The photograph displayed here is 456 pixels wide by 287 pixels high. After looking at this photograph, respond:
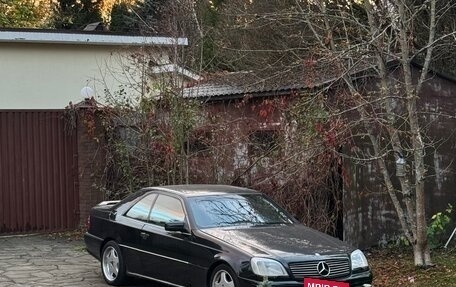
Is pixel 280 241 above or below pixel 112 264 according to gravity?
above

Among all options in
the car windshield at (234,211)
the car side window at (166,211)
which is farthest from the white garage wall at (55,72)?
the car windshield at (234,211)

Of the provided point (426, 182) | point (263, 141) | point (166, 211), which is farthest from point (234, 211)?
point (426, 182)

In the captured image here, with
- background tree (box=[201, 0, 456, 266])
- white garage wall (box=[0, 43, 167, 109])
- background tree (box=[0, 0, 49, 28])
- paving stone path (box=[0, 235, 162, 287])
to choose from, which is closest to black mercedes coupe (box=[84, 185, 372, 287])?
paving stone path (box=[0, 235, 162, 287])

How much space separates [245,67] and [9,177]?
885 centimetres

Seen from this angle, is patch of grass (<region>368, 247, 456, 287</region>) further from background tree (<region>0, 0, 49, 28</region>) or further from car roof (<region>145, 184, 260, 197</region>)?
background tree (<region>0, 0, 49, 28</region>)

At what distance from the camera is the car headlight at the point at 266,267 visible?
7.35 m

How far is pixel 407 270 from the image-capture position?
33.8 feet

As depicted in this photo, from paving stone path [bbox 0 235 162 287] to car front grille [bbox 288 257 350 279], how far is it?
2.71 m

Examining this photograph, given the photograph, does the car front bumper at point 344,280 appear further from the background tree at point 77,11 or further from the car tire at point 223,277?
the background tree at point 77,11

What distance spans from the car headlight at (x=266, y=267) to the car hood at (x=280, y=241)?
95 mm

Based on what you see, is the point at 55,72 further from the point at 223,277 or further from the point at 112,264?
the point at 223,277

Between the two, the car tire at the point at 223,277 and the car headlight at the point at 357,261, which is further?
the car headlight at the point at 357,261

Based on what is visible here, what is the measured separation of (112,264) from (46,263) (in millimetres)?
2017

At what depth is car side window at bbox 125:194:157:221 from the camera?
9.13 meters
